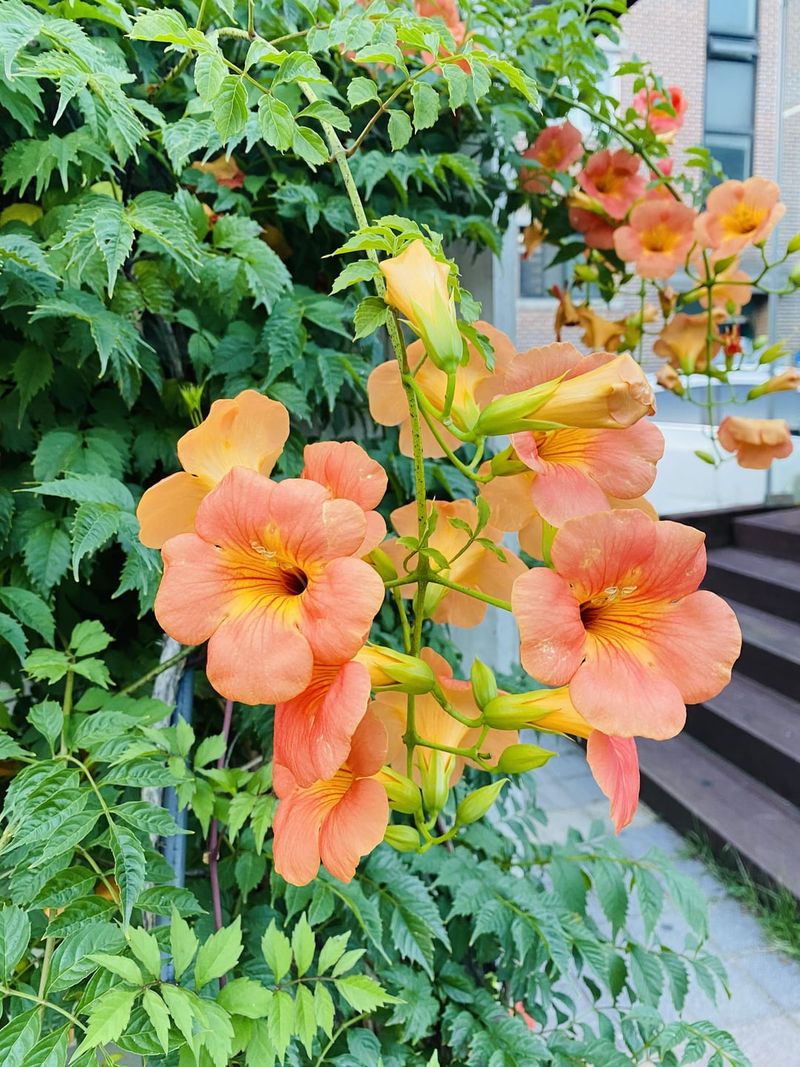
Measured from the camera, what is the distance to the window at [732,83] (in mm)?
12430

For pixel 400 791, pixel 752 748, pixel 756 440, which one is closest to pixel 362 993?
pixel 400 791

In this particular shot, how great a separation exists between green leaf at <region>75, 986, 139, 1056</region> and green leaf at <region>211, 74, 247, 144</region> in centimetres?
55

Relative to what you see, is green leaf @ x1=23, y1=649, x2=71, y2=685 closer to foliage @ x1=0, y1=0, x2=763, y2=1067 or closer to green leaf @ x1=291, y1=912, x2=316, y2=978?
foliage @ x1=0, y1=0, x2=763, y2=1067

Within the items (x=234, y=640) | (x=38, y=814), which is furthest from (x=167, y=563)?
(x=38, y=814)

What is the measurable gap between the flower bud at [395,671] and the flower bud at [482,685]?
5 cm

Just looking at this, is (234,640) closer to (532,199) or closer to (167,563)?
(167,563)

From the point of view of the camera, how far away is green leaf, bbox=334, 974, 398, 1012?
590 millimetres

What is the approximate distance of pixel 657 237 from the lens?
121 centimetres

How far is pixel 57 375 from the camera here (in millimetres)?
833

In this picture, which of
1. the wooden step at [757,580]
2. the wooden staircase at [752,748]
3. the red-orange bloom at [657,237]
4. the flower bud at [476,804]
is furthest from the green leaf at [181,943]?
the wooden step at [757,580]

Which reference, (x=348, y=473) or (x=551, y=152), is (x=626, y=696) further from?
(x=551, y=152)

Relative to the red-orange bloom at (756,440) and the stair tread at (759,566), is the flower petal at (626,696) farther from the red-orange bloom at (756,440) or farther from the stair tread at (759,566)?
the stair tread at (759,566)

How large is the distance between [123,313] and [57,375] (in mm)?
120

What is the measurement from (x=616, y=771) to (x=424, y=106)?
0.45 m
